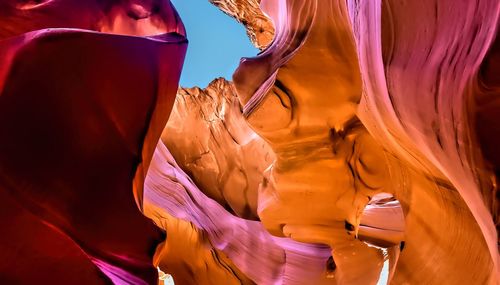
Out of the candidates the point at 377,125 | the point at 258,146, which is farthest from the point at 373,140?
the point at 258,146

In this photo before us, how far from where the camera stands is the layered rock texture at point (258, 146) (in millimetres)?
444

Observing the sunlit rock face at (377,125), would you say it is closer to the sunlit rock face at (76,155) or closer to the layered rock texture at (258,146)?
the layered rock texture at (258,146)

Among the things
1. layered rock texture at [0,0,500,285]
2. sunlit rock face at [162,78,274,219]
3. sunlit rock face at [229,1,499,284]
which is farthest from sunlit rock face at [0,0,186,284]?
Result: sunlit rock face at [162,78,274,219]

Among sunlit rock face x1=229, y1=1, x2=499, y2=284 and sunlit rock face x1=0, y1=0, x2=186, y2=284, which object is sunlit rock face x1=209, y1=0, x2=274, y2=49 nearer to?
sunlit rock face x1=229, y1=1, x2=499, y2=284

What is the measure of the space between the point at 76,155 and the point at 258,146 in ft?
2.01

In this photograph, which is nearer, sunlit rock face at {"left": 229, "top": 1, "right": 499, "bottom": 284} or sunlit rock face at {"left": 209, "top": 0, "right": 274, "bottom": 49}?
sunlit rock face at {"left": 229, "top": 1, "right": 499, "bottom": 284}

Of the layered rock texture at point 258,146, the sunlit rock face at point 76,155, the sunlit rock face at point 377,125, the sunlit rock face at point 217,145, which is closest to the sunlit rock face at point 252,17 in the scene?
the layered rock texture at point 258,146

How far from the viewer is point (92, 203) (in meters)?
0.51

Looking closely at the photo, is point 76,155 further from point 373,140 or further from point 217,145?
point 217,145

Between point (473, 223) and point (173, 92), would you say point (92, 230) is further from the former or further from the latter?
point (473, 223)

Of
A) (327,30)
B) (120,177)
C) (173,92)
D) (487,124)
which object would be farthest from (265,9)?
(487,124)

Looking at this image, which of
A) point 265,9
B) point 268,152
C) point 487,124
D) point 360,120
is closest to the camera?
point 487,124

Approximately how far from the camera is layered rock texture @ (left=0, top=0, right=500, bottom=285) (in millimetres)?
444

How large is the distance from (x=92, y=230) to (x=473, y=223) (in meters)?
0.36
